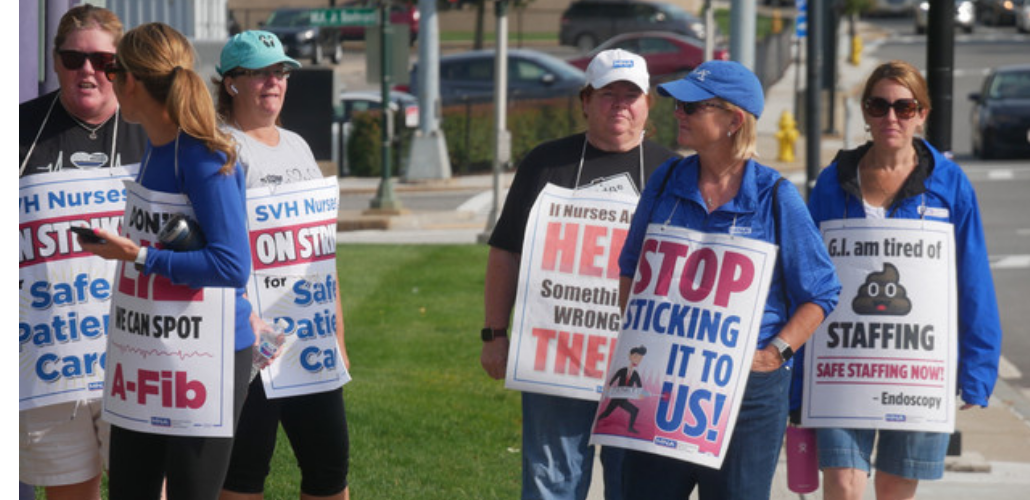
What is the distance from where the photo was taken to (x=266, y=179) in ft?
16.8

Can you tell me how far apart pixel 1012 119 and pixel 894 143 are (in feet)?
76.5

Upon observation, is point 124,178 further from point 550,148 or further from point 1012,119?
point 1012,119

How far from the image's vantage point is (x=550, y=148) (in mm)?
5352

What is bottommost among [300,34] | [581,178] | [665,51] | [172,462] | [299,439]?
[299,439]

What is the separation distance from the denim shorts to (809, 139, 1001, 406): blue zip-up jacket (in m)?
0.20

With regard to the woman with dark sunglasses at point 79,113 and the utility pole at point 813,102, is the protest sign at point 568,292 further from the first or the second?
the utility pole at point 813,102

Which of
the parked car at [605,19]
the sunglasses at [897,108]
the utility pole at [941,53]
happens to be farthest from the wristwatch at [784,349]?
the parked car at [605,19]

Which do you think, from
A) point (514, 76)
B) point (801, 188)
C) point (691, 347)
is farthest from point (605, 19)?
point (691, 347)

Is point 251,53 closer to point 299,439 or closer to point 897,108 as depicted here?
point 299,439

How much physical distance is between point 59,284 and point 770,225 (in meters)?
2.11

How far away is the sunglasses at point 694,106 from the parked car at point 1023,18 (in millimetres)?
59388

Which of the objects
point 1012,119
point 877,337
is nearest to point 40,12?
point 877,337

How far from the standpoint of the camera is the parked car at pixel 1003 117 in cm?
2758

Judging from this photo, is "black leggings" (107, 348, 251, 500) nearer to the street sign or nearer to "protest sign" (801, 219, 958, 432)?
"protest sign" (801, 219, 958, 432)
